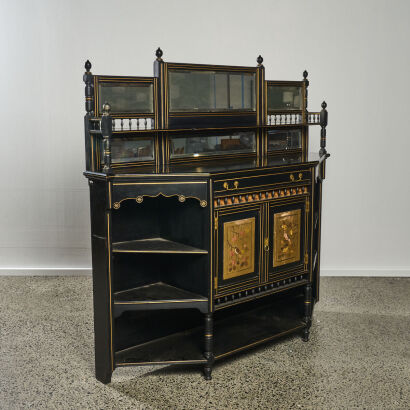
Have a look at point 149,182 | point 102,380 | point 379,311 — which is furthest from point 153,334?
point 379,311

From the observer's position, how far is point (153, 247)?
3.74m

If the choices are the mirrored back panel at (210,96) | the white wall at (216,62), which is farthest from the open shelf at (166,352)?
the white wall at (216,62)

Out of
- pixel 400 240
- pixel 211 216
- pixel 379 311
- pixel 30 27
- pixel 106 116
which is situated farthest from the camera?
pixel 400 240

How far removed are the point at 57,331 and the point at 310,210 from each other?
209cm

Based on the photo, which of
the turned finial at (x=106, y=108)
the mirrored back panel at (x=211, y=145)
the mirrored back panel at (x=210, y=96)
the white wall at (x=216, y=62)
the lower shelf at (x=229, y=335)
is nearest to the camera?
the turned finial at (x=106, y=108)

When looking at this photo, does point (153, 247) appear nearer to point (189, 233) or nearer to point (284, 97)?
point (189, 233)

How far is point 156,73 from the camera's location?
3.92m

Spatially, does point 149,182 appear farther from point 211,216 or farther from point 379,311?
point 379,311

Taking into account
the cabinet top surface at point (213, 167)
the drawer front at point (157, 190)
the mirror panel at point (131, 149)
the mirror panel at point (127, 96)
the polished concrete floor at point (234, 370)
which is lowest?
the polished concrete floor at point (234, 370)

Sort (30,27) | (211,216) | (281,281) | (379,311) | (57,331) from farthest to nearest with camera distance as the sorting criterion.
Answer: (30,27)
(379,311)
(57,331)
(281,281)
(211,216)

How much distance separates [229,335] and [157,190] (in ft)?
4.18

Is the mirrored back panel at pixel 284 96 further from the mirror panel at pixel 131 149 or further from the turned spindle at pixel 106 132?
the turned spindle at pixel 106 132

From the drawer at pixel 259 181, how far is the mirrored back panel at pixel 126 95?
711 millimetres

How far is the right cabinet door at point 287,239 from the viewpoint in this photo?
4047 mm
